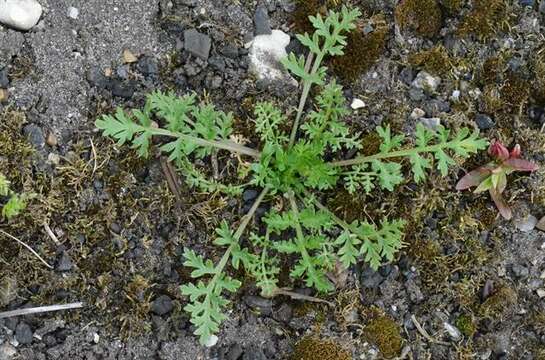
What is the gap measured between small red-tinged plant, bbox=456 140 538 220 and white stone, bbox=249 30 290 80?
1.19m

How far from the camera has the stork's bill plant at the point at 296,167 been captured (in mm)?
4133

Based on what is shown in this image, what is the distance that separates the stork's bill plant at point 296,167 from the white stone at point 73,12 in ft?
1.89

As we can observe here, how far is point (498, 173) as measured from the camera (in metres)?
4.43

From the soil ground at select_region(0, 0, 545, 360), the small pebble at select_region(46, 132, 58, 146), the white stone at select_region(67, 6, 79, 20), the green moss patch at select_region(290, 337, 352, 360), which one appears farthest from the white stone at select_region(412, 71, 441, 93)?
the small pebble at select_region(46, 132, 58, 146)

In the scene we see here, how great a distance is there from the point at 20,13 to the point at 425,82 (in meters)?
2.24

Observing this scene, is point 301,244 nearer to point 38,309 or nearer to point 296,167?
point 296,167

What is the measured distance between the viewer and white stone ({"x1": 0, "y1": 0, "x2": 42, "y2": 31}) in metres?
4.21

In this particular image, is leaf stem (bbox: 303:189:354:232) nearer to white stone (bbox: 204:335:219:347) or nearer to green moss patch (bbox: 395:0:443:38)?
white stone (bbox: 204:335:219:347)

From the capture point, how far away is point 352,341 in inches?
173

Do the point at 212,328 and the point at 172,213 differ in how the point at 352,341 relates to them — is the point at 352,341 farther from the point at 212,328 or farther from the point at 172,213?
the point at 172,213

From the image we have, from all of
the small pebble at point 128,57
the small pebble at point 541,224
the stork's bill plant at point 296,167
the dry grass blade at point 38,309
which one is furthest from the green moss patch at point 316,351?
the small pebble at point 128,57

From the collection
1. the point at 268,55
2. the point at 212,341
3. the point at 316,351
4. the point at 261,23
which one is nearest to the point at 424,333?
the point at 316,351

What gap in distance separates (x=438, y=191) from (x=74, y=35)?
2.17 m

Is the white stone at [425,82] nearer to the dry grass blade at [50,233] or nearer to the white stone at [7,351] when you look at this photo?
the dry grass blade at [50,233]
